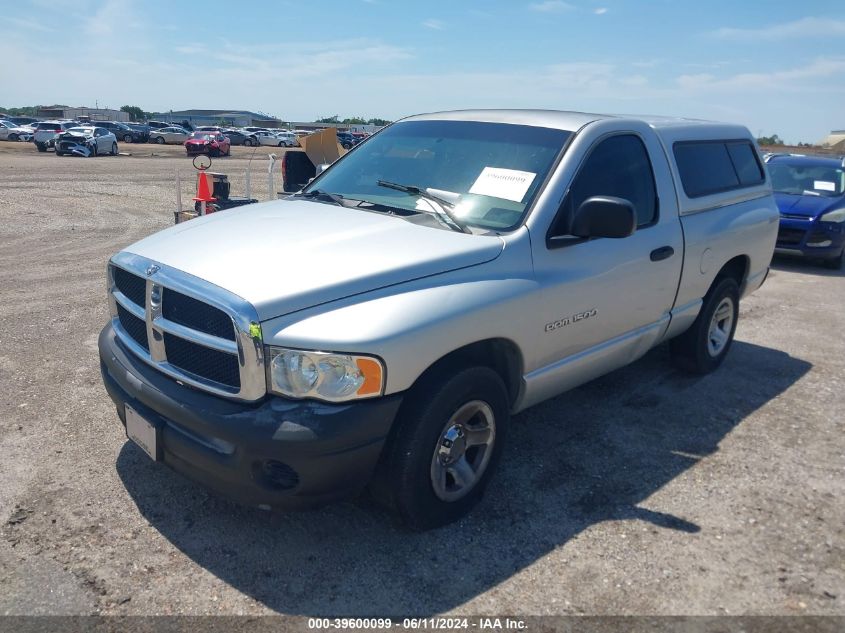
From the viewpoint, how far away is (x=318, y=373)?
287 centimetres

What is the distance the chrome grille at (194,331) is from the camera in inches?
113

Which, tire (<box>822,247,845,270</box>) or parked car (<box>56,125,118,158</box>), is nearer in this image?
tire (<box>822,247,845,270</box>)

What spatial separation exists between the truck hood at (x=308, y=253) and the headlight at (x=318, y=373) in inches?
7.4

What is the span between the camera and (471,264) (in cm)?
340

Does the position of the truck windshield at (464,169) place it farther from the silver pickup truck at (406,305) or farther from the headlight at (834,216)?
the headlight at (834,216)

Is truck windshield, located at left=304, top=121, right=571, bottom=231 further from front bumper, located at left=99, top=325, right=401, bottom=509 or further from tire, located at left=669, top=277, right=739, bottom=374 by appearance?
tire, located at left=669, top=277, right=739, bottom=374

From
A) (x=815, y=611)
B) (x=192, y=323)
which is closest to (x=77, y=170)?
(x=192, y=323)

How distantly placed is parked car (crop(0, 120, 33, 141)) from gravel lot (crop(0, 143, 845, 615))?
53.0 meters

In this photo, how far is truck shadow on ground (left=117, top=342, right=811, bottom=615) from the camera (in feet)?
10.1

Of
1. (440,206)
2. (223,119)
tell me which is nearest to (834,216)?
(440,206)

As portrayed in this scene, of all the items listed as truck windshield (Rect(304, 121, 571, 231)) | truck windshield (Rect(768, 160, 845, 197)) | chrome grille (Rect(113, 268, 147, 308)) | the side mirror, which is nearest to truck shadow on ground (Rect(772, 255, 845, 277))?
truck windshield (Rect(768, 160, 845, 197))

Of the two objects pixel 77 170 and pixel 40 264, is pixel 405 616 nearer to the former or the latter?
pixel 40 264

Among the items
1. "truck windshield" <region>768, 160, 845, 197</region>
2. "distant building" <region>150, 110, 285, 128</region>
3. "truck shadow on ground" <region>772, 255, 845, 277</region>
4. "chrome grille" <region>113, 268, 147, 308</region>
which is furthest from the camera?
"distant building" <region>150, 110, 285, 128</region>

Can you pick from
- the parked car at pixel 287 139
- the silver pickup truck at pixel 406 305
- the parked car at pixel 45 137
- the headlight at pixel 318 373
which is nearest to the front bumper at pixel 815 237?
the silver pickup truck at pixel 406 305
